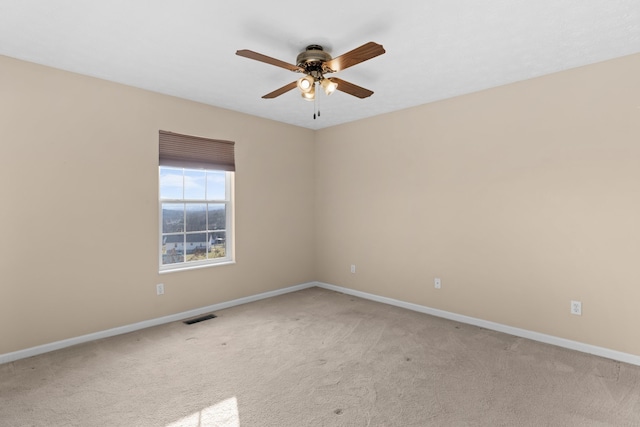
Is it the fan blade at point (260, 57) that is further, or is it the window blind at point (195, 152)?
the window blind at point (195, 152)

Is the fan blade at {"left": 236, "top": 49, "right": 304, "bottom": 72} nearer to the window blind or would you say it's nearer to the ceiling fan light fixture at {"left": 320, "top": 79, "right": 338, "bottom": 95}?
the ceiling fan light fixture at {"left": 320, "top": 79, "right": 338, "bottom": 95}

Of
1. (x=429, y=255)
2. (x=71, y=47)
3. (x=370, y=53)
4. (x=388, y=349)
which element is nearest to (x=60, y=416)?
(x=388, y=349)

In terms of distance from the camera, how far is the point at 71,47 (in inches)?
105

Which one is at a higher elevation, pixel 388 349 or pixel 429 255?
pixel 429 255

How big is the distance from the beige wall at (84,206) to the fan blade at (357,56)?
2196mm

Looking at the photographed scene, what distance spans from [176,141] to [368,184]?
250cm

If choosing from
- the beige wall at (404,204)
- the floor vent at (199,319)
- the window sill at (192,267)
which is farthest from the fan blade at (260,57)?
the floor vent at (199,319)

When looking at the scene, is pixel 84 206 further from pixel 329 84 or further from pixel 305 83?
pixel 329 84

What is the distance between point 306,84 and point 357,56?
477 millimetres

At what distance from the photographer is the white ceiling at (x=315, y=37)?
2.15 metres

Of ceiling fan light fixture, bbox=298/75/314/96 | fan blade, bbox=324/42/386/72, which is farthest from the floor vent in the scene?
fan blade, bbox=324/42/386/72

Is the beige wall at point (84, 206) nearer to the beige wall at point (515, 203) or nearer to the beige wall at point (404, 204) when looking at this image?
the beige wall at point (404, 204)

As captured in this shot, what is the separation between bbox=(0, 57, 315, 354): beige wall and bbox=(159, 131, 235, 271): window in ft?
0.43

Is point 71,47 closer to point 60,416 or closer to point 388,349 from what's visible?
point 60,416
